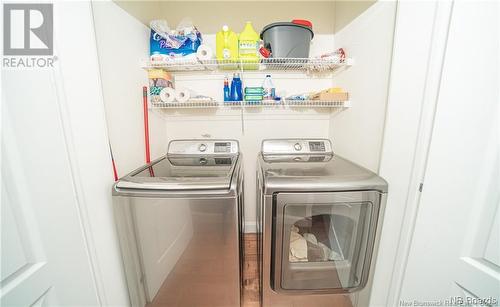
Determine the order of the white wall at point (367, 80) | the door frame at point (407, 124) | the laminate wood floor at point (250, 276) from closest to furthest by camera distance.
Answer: the door frame at point (407, 124) → the white wall at point (367, 80) → the laminate wood floor at point (250, 276)

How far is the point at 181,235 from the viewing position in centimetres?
101

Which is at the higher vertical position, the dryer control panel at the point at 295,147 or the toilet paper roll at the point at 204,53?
the toilet paper roll at the point at 204,53

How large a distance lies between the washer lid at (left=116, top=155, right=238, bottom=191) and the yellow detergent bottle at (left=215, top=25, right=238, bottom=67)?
812 millimetres

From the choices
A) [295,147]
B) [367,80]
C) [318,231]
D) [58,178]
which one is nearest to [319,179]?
[318,231]

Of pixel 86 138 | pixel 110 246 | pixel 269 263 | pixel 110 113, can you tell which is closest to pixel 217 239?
pixel 269 263

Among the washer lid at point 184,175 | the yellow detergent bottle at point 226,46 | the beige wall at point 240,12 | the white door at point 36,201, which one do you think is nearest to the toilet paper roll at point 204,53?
the yellow detergent bottle at point 226,46

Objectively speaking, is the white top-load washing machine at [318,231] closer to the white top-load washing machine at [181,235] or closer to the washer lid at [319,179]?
the washer lid at [319,179]

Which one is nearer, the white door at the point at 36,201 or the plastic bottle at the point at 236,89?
the white door at the point at 36,201

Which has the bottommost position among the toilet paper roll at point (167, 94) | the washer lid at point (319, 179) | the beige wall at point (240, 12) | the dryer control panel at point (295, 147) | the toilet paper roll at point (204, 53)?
the washer lid at point (319, 179)

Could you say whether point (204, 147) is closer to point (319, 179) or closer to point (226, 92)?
point (226, 92)

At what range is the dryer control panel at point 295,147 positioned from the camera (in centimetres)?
164

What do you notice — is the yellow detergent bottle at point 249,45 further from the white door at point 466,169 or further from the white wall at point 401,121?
the white door at point 466,169

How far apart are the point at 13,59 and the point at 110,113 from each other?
43 cm

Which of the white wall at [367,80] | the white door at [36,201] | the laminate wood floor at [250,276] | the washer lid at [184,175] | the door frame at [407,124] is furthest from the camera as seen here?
the laminate wood floor at [250,276]
